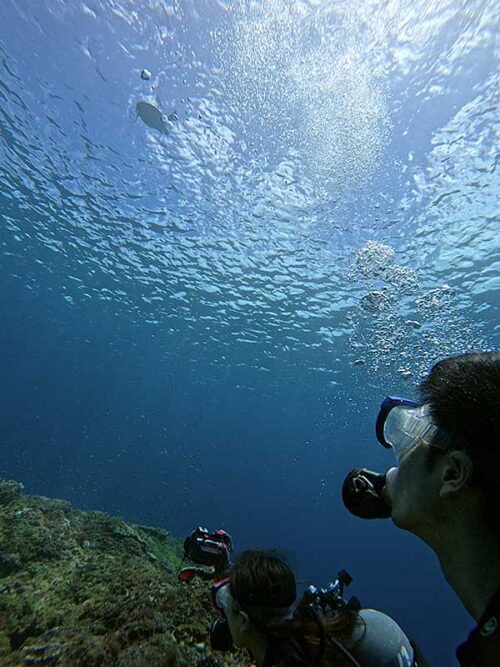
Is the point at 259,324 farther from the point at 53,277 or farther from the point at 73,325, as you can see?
the point at 73,325

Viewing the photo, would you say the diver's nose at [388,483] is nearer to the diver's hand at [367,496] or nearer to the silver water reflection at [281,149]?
the diver's hand at [367,496]

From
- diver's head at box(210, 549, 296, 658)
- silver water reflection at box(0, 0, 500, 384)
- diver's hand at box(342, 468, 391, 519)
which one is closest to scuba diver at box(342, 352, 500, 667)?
diver's hand at box(342, 468, 391, 519)

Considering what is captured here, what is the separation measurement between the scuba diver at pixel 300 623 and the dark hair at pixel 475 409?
1.04 meters

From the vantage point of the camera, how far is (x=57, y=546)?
7.02m

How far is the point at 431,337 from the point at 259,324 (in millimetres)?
11480

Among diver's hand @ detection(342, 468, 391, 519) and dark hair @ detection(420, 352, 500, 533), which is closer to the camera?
dark hair @ detection(420, 352, 500, 533)

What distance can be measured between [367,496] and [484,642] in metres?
0.80

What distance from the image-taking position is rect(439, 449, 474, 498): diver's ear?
1098mm

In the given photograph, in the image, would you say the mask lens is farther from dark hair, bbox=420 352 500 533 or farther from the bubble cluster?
the bubble cluster

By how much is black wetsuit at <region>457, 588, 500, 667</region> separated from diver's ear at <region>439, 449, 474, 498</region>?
0.27 meters

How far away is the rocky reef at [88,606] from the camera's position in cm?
401

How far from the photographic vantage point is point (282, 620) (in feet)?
6.50

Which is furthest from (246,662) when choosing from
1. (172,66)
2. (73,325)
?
(73,325)

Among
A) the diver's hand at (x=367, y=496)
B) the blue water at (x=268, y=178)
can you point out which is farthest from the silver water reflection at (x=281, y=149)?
the diver's hand at (x=367, y=496)
